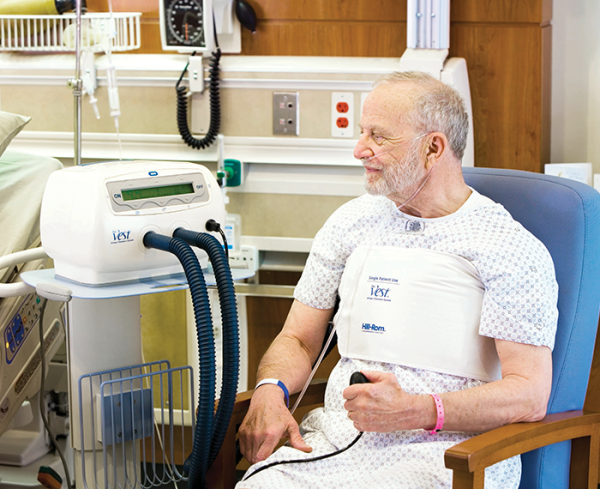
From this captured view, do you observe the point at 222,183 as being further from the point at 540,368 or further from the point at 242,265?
the point at 540,368

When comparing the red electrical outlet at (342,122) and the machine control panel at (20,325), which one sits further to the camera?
the red electrical outlet at (342,122)

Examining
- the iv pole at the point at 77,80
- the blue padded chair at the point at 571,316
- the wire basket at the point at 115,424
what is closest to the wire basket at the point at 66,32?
the iv pole at the point at 77,80

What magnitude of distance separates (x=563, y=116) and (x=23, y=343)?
1.87m

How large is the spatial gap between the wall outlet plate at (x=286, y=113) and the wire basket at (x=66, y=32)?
19.7 inches

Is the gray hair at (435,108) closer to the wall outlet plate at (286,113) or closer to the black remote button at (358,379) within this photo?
the black remote button at (358,379)

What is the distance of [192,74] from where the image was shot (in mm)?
2494

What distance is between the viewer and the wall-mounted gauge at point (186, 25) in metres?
2.44

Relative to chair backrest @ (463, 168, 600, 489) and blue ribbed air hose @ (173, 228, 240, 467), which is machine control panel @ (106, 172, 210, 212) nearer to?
blue ribbed air hose @ (173, 228, 240, 467)

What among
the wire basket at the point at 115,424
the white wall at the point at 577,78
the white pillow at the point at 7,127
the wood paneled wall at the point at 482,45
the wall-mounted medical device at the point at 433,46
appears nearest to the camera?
the wire basket at the point at 115,424

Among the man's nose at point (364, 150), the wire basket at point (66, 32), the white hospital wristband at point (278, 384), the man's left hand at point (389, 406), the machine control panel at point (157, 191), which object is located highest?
the wire basket at point (66, 32)

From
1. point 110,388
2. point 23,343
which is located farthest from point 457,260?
point 23,343

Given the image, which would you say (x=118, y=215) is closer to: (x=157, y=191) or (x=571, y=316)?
(x=157, y=191)

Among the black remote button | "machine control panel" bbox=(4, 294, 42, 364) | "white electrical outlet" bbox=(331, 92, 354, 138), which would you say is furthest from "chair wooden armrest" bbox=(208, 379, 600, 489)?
"white electrical outlet" bbox=(331, 92, 354, 138)

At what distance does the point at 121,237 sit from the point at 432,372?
709 millimetres
